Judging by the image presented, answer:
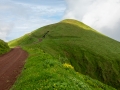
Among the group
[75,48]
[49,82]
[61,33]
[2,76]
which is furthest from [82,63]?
[49,82]

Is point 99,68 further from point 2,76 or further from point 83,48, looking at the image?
point 2,76

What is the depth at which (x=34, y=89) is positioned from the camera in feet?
54.7

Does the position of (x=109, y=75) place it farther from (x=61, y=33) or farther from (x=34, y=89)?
(x=34, y=89)

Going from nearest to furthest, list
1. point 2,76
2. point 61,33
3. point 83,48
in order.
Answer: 1. point 2,76
2. point 83,48
3. point 61,33

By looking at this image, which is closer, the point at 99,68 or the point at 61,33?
the point at 99,68

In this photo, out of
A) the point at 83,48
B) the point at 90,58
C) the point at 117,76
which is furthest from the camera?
the point at 83,48

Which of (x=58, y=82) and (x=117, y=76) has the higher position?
(x=58, y=82)

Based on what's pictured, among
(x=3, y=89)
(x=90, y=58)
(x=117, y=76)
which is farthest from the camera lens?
(x=90, y=58)

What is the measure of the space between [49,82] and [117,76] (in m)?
87.7

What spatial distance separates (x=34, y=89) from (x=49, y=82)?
1579 millimetres

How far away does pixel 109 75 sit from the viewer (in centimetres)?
10031

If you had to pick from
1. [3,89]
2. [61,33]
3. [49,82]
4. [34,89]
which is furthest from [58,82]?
[61,33]

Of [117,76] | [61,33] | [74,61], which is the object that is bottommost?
[117,76]

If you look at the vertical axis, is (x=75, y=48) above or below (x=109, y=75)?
above
